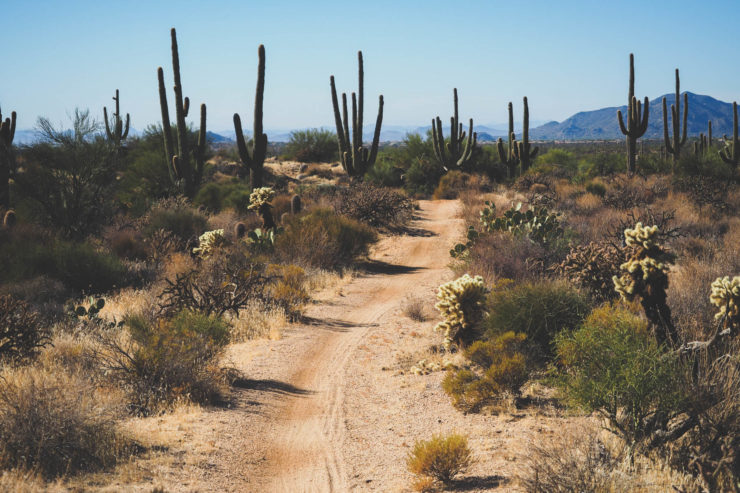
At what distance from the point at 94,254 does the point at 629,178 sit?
2313 cm

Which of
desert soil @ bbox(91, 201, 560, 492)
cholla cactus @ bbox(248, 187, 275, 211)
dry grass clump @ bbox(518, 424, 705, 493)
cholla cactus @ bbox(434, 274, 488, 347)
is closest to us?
dry grass clump @ bbox(518, 424, 705, 493)

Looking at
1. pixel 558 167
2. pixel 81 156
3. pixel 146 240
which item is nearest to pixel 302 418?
pixel 146 240

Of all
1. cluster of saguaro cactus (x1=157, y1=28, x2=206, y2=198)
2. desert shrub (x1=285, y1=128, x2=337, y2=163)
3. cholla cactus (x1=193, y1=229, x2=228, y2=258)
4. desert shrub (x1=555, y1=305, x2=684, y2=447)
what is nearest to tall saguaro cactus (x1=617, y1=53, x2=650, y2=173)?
cluster of saguaro cactus (x1=157, y1=28, x2=206, y2=198)

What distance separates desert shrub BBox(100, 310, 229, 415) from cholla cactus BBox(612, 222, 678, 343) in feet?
16.5

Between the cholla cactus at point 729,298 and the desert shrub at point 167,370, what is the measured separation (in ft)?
19.3

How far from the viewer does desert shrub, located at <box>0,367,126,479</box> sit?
5.44 meters

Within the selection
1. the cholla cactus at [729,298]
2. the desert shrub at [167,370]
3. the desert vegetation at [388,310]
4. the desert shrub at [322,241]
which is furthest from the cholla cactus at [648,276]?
the desert shrub at [322,241]

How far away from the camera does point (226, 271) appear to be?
1226cm

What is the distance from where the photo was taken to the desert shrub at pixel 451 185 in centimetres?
3125

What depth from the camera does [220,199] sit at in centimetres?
2625

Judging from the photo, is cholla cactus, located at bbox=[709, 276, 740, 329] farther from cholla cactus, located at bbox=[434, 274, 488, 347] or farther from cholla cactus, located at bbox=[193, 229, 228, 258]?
cholla cactus, located at bbox=[193, 229, 228, 258]

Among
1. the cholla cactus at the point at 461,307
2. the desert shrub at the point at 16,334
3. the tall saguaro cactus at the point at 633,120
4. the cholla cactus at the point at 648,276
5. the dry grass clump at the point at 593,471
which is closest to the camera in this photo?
the dry grass clump at the point at 593,471

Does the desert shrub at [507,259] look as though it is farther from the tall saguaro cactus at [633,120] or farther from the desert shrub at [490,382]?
the tall saguaro cactus at [633,120]

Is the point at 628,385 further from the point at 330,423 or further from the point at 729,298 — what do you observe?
the point at 330,423
